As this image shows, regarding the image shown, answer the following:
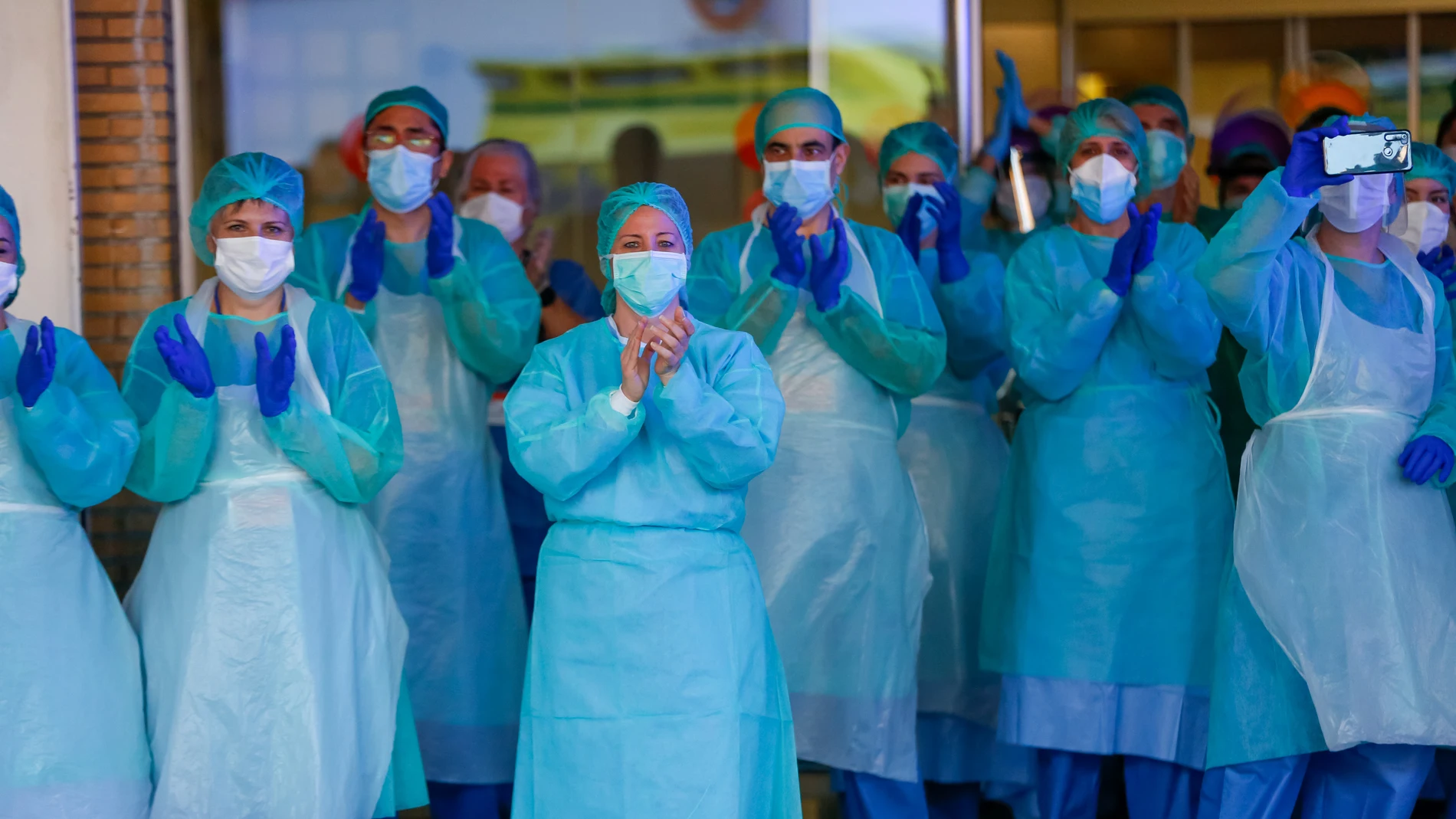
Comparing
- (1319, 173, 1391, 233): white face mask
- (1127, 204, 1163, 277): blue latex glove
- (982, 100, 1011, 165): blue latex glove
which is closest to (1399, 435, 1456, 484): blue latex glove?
(1319, 173, 1391, 233): white face mask

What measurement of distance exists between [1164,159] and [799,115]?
50.2 inches

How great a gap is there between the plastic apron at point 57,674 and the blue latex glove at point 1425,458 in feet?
9.52

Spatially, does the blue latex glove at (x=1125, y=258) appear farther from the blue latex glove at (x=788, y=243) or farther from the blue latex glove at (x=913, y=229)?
the blue latex glove at (x=788, y=243)

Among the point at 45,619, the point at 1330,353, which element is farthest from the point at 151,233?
the point at 1330,353

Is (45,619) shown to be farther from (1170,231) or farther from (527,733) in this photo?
(1170,231)

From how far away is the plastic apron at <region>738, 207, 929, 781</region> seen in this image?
13.8ft

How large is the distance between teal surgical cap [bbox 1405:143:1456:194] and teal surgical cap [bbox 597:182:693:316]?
7.23ft

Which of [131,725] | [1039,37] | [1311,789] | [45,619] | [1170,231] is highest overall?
[1039,37]

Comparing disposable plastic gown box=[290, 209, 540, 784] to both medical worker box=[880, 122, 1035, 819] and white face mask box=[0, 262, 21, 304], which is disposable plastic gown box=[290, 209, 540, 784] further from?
medical worker box=[880, 122, 1035, 819]

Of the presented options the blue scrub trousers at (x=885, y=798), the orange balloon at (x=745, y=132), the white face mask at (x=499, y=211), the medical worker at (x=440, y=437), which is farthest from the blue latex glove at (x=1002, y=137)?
the blue scrub trousers at (x=885, y=798)

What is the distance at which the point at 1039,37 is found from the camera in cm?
872

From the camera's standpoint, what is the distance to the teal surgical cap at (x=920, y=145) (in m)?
5.03

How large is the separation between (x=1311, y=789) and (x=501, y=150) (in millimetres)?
3125

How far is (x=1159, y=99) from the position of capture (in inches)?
208
